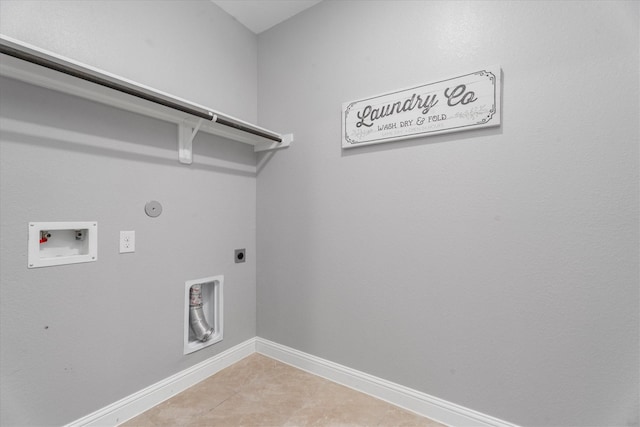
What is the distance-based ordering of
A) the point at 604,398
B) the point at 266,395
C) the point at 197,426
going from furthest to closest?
the point at 266,395
the point at 197,426
the point at 604,398

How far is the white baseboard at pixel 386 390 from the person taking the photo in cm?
138

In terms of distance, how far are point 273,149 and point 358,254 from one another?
107cm

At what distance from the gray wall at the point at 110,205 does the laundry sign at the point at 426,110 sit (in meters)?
1.00

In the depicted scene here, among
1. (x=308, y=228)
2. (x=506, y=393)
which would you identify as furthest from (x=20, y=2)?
(x=506, y=393)

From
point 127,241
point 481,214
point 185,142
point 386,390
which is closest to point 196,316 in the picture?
point 127,241

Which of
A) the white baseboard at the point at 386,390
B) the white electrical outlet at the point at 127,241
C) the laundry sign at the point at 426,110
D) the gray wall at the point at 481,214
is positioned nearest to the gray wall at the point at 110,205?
the white electrical outlet at the point at 127,241

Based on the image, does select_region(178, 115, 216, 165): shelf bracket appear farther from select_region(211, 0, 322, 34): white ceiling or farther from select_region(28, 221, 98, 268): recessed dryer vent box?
select_region(211, 0, 322, 34): white ceiling

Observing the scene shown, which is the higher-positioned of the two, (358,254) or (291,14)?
(291,14)

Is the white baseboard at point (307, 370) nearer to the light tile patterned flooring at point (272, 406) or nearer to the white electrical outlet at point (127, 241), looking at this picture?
the light tile patterned flooring at point (272, 406)

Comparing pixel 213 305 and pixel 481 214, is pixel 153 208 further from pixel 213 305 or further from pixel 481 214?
pixel 481 214

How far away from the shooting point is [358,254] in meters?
1.74

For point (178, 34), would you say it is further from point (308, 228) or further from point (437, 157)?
point (437, 157)

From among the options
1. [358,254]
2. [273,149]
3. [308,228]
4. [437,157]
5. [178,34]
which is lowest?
[358,254]

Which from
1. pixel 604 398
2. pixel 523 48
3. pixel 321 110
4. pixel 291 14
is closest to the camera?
pixel 604 398
